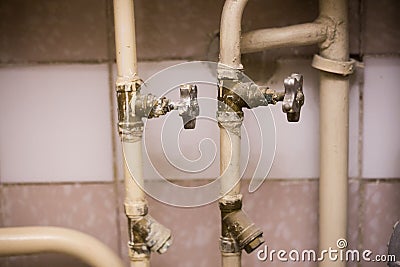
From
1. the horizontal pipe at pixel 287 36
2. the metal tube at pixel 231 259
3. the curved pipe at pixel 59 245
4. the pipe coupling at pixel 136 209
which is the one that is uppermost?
the horizontal pipe at pixel 287 36

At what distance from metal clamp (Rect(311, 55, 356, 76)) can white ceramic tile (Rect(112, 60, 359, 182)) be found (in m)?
0.06

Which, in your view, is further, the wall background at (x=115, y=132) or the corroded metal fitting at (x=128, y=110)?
the wall background at (x=115, y=132)

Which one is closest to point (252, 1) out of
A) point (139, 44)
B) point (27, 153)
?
point (139, 44)

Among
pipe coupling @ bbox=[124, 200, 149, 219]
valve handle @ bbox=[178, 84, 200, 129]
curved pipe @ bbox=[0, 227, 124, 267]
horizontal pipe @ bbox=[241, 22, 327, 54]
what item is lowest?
curved pipe @ bbox=[0, 227, 124, 267]

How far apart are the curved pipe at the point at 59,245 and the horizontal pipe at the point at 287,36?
0.31m

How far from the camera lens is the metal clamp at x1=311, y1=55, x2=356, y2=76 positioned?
2.25 ft

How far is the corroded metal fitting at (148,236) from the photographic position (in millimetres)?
644

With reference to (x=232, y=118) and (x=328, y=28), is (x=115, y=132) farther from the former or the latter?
(x=328, y=28)

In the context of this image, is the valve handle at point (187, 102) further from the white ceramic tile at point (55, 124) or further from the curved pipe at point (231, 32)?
the white ceramic tile at point (55, 124)

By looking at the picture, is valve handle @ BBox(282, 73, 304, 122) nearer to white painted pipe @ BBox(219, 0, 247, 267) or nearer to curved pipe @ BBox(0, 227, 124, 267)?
white painted pipe @ BBox(219, 0, 247, 267)

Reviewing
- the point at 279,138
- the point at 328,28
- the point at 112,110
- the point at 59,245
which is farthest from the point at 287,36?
the point at 59,245

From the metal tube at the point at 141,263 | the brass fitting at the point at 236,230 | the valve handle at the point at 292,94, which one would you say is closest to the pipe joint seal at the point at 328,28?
the valve handle at the point at 292,94

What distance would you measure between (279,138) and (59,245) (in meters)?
0.32

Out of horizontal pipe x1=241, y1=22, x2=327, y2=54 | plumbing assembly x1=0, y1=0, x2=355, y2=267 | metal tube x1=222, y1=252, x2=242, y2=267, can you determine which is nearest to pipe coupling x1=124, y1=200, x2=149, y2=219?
plumbing assembly x1=0, y1=0, x2=355, y2=267
